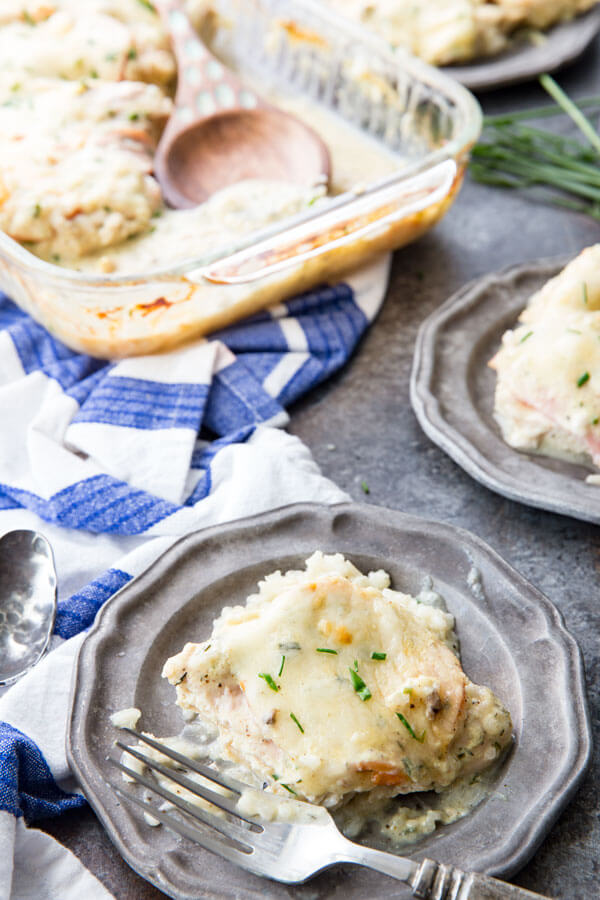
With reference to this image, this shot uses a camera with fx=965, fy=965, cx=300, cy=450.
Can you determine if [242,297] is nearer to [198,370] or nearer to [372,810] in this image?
[198,370]

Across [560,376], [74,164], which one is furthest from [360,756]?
[74,164]

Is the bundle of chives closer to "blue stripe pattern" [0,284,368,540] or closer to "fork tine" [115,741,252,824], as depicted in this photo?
Answer: "blue stripe pattern" [0,284,368,540]

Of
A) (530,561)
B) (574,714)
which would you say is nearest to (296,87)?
(530,561)

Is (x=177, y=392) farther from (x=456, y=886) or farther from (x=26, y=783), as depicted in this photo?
(x=456, y=886)

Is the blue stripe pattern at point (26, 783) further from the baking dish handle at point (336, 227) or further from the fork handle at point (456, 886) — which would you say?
the baking dish handle at point (336, 227)

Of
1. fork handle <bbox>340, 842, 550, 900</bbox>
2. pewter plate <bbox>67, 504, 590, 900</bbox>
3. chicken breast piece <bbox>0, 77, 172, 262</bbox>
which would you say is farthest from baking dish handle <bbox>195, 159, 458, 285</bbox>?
fork handle <bbox>340, 842, 550, 900</bbox>

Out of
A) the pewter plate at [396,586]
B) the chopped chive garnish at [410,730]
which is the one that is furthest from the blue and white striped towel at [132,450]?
the chopped chive garnish at [410,730]
